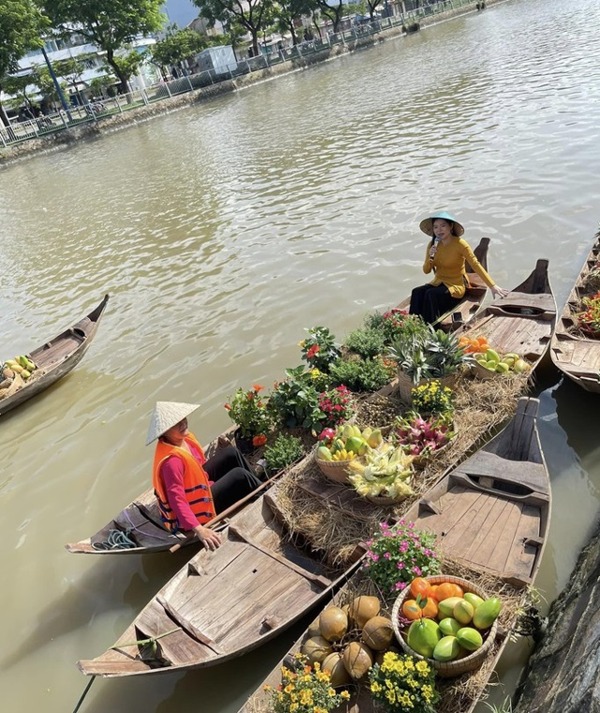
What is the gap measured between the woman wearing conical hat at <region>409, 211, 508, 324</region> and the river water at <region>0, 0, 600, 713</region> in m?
1.77

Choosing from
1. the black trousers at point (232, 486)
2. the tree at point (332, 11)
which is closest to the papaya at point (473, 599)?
the black trousers at point (232, 486)

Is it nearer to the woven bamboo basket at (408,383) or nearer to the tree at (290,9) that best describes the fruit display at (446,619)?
the woven bamboo basket at (408,383)

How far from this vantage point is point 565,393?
7242mm

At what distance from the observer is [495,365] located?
6648 millimetres

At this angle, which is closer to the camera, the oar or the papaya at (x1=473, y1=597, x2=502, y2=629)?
the papaya at (x1=473, y1=597, x2=502, y2=629)

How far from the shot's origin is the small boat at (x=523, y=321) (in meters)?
7.39

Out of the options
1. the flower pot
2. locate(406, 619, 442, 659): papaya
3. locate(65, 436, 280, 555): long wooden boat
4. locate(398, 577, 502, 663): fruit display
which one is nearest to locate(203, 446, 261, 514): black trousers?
locate(65, 436, 280, 555): long wooden boat

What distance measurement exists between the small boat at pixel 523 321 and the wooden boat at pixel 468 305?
0.15m

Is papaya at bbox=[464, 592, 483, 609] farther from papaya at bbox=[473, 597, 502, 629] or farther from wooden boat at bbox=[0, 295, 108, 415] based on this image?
wooden boat at bbox=[0, 295, 108, 415]

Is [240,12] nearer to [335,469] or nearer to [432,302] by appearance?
[432,302]

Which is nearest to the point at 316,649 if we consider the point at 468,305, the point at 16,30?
the point at 468,305

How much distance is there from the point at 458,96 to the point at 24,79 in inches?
1716

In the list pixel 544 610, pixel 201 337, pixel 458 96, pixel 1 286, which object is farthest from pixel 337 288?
pixel 458 96

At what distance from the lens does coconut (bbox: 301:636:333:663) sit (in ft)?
13.2
